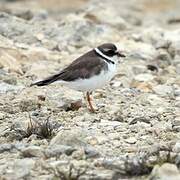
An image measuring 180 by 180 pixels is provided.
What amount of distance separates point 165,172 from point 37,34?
7.25 metres

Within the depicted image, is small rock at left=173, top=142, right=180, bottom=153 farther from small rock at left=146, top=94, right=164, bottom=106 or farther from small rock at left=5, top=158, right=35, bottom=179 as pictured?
small rock at left=146, top=94, right=164, bottom=106

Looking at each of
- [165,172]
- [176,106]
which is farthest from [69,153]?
[176,106]

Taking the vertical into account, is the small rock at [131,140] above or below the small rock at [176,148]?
above

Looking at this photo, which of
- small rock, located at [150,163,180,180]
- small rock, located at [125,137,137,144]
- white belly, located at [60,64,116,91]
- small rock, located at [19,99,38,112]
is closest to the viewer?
small rock, located at [150,163,180,180]

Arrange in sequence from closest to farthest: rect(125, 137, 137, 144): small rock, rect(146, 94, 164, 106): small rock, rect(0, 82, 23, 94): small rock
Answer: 1. rect(125, 137, 137, 144): small rock
2. rect(146, 94, 164, 106): small rock
3. rect(0, 82, 23, 94): small rock

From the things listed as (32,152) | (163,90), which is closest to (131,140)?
(32,152)

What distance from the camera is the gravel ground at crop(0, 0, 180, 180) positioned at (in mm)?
6898

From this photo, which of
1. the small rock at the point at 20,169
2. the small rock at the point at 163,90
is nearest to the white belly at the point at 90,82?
the small rock at the point at 163,90

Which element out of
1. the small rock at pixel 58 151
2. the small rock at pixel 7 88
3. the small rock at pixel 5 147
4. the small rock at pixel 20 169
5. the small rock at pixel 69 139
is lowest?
the small rock at pixel 20 169

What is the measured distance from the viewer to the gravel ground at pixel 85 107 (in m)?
6.90

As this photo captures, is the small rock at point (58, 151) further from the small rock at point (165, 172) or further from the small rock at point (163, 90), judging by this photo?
the small rock at point (163, 90)

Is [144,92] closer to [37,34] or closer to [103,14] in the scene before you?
[37,34]

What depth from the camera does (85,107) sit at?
9617 millimetres

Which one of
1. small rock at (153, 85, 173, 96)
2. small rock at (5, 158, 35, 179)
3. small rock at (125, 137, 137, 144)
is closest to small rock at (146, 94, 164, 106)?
small rock at (153, 85, 173, 96)
